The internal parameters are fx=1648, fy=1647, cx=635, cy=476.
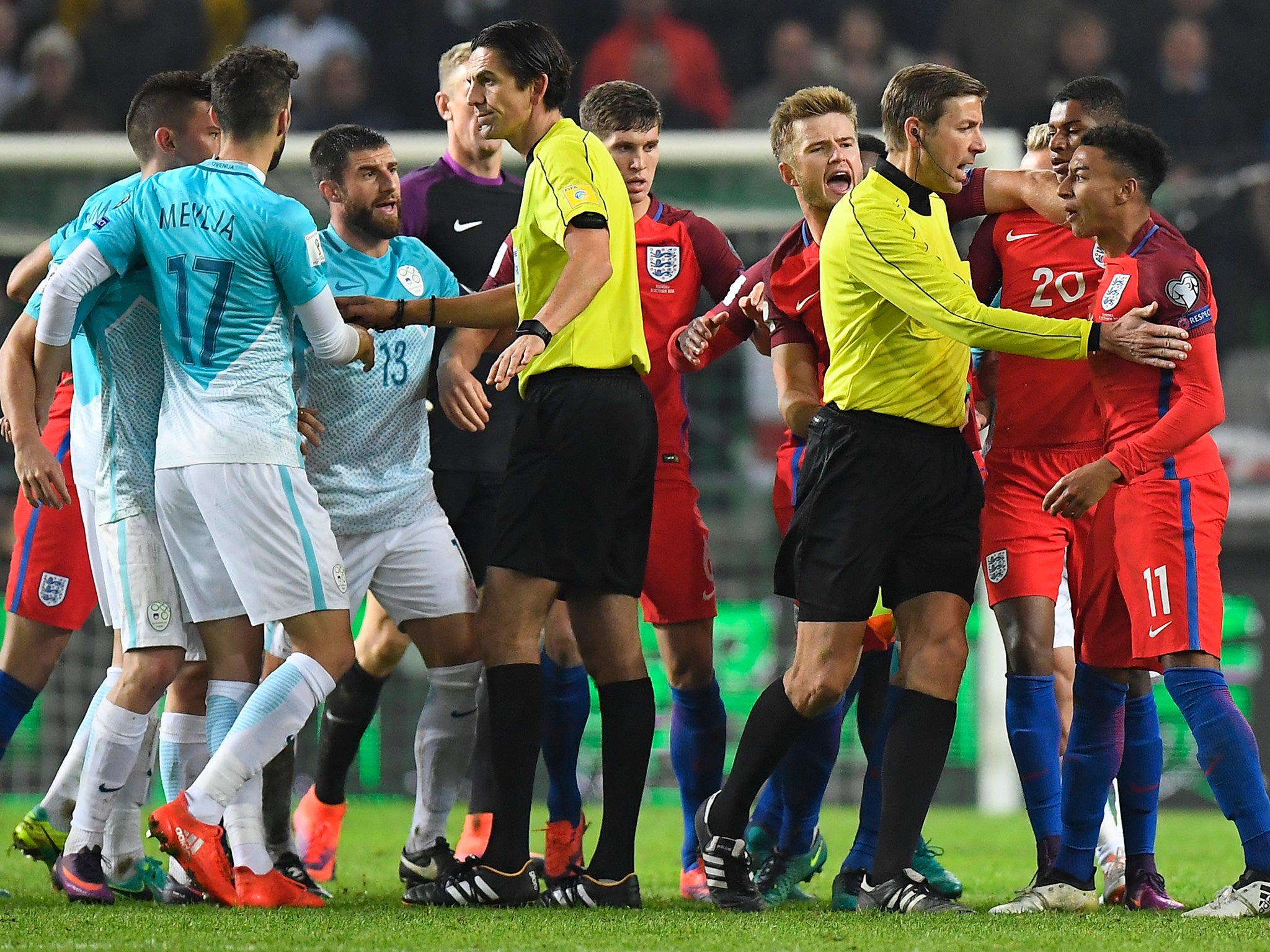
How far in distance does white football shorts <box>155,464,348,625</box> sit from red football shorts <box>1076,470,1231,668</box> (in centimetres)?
206

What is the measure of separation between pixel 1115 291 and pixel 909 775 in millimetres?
1380

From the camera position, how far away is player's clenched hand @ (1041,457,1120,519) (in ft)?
13.6

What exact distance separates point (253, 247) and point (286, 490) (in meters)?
0.64

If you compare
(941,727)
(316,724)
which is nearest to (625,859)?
(941,727)

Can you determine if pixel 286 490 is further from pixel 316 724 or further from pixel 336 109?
pixel 336 109

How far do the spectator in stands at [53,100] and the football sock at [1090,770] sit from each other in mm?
9916

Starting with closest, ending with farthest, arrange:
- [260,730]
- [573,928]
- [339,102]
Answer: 1. [573,928]
2. [260,730]
3. [339,102]

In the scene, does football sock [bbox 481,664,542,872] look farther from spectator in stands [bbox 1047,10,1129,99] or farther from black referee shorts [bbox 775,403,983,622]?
spectator in stands [bbox 1047,10,1129,99]

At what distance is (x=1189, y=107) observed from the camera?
1226 centimetres

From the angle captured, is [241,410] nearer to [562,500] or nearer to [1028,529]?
[562,500]

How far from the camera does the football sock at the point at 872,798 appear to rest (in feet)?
14.2

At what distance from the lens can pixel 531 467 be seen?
4293 millimetres

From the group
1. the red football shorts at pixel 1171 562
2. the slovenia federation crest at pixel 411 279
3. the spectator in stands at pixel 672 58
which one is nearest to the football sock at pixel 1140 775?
the red football shorts at pixel 1171 562

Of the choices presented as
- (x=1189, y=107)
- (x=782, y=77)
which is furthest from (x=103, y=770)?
(x=1189, y=107)
